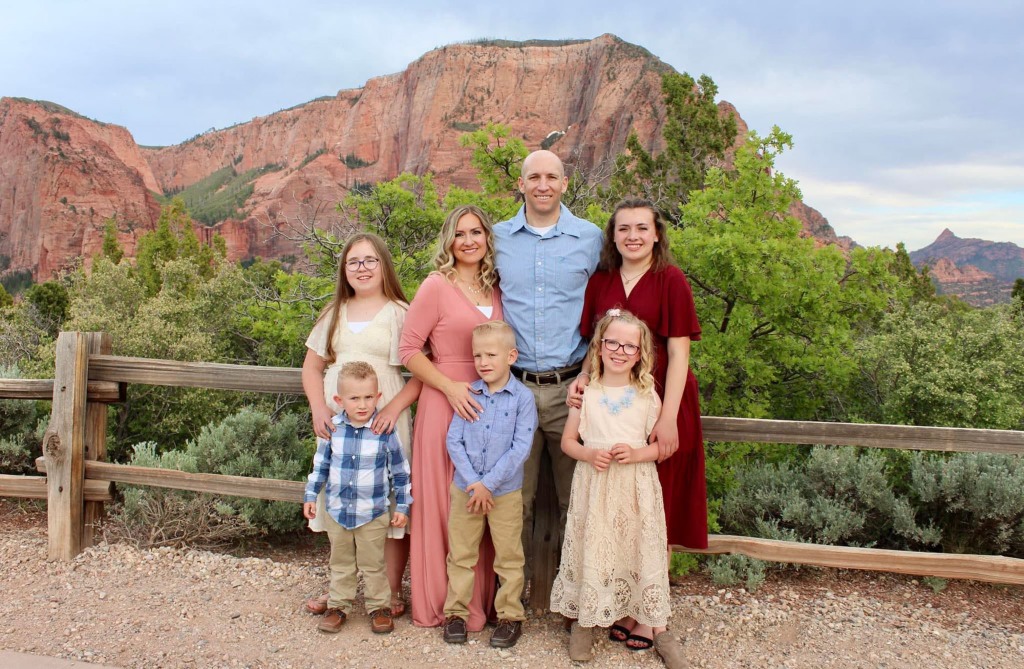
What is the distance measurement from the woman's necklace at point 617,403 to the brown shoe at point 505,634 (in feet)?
3.48

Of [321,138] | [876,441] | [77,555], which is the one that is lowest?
[77,555]

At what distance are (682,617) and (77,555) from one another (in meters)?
3.40

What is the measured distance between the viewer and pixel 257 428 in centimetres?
557

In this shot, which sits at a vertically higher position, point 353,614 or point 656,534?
point 656,534

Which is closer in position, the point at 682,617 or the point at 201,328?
the point at 682,617

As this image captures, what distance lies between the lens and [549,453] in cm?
345

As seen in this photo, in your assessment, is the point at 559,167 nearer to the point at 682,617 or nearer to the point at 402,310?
the point at 402,310

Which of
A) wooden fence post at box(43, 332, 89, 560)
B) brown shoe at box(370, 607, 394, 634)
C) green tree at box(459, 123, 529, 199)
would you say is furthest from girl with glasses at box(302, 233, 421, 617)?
green tree at box(459, 123, 529, 199)

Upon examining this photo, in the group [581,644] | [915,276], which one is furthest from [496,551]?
[915,276]

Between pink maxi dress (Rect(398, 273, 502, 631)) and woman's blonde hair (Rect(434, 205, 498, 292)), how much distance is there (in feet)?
0.19

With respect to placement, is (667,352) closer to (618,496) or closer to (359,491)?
(618,496)

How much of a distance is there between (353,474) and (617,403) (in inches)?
46.6

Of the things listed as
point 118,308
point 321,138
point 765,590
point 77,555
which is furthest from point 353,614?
point 321,138

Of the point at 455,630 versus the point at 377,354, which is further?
the point at 377,354
